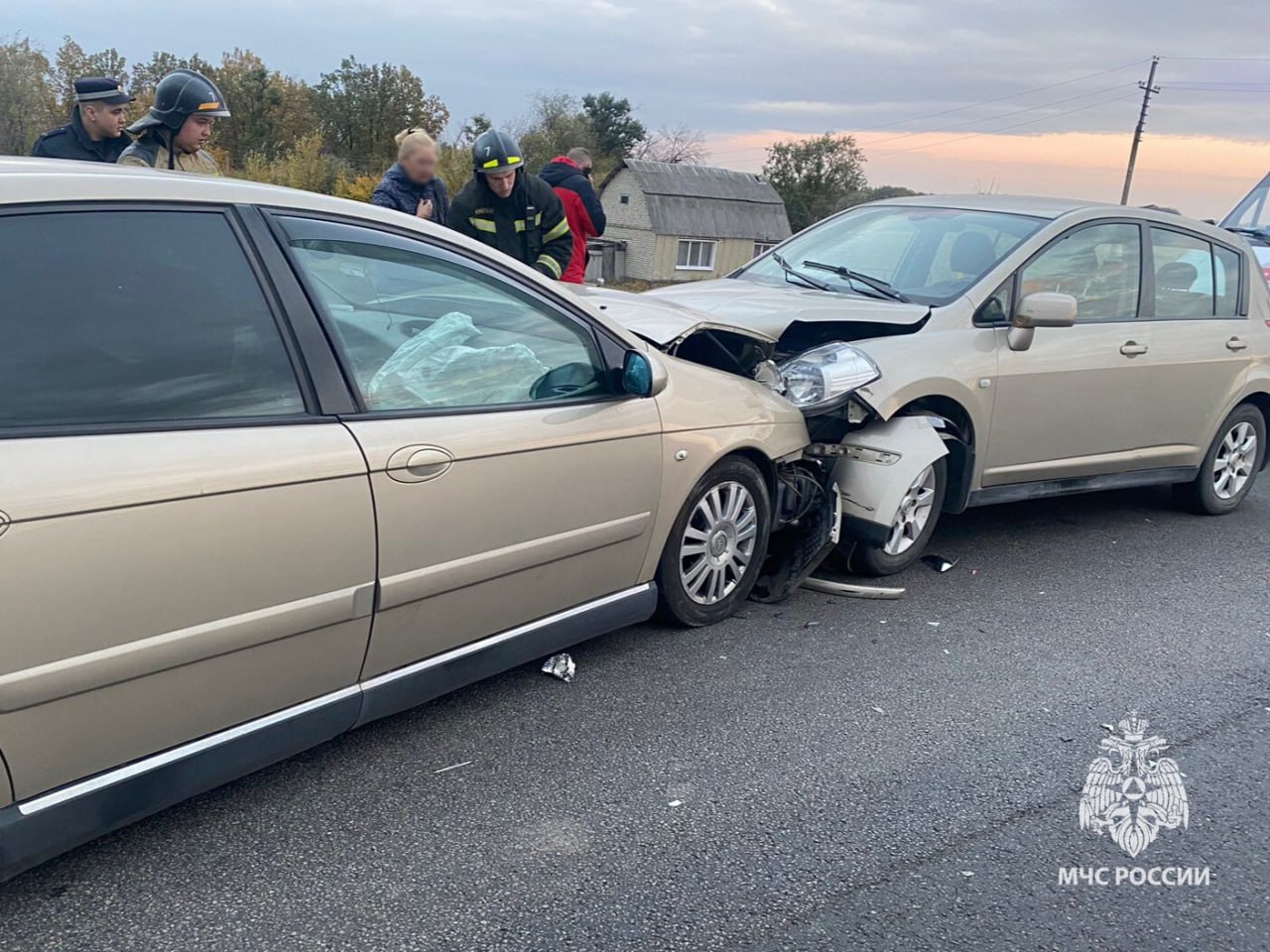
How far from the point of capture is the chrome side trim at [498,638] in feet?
9.62

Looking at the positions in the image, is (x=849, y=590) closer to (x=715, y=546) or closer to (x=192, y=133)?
(x=715, y=546)

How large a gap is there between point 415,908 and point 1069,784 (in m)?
2.12

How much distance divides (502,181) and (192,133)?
174 cm

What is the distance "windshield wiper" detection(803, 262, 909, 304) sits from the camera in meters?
5.21

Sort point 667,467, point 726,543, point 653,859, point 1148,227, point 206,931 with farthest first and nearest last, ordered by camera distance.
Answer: point 1148,227, point 726,543, point 667,467, point 653,859, point 206,931

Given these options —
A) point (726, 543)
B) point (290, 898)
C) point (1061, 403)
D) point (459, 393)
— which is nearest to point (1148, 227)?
point (1061, 403)

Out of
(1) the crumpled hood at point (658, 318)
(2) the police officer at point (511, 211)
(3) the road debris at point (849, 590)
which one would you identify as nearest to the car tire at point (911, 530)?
(3) the road debris at point (849, 590)

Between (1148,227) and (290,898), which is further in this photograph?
(1148,227)

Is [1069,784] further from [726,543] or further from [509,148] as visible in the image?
[509,148]

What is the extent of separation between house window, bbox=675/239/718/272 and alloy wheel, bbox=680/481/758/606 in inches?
1915

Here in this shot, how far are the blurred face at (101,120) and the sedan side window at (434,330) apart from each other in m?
3.14

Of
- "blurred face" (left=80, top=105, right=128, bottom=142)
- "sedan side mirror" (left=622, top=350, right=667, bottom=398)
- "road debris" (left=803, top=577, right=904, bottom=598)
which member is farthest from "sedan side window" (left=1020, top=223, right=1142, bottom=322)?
"blurred face" (left=80, top=105, right=128, bottom=142)

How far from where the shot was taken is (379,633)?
2820mm

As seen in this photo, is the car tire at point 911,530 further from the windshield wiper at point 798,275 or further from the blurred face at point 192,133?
the blurred face at point 192,133
